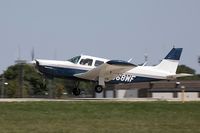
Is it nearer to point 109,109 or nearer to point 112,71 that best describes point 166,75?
point 112,71

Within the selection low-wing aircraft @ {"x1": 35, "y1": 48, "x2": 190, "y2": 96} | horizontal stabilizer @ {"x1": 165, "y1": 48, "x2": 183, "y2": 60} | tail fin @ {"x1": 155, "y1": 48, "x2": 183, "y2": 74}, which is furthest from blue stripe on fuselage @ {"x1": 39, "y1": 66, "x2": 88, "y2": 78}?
horizontal stabilizer @ {"x1": 165, "y1": 48, "x2": 183, "y2": 60}

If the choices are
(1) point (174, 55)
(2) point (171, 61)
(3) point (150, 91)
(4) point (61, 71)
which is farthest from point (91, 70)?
(3) point (150, 91)

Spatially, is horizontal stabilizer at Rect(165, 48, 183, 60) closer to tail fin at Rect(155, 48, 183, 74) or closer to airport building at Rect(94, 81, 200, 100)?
tail fin at Rect(155, 48, 183, 74)

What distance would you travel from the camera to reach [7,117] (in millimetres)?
18469

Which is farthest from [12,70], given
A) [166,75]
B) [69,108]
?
[69,108]

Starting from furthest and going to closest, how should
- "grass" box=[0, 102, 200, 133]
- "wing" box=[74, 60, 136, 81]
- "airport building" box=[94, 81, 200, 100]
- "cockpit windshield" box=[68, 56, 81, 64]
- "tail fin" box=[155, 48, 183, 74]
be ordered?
"airport building" box=[94, 81, 200, 100], "tail fin" box=[155, 48, 183, 74], "cockpit windshield" box=[68, 56, 81, 64], "wing" box=[74, 60, 136, 81], "grass" box=[0, 102, 200, 133]

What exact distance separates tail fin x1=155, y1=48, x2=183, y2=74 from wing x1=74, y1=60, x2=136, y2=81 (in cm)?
438

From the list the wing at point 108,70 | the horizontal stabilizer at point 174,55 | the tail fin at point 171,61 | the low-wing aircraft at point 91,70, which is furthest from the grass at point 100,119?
the horizontal stabilizer at point 174,55

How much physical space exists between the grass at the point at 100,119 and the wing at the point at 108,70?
10.7m

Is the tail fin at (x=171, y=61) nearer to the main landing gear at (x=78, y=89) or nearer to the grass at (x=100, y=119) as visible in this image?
the main landing gear at (x=78, y=89)

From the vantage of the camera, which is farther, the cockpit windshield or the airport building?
the airport building

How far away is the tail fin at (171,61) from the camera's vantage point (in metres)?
39.9

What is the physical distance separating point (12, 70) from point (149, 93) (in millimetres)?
32057

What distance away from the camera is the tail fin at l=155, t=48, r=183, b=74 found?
3991 cm
